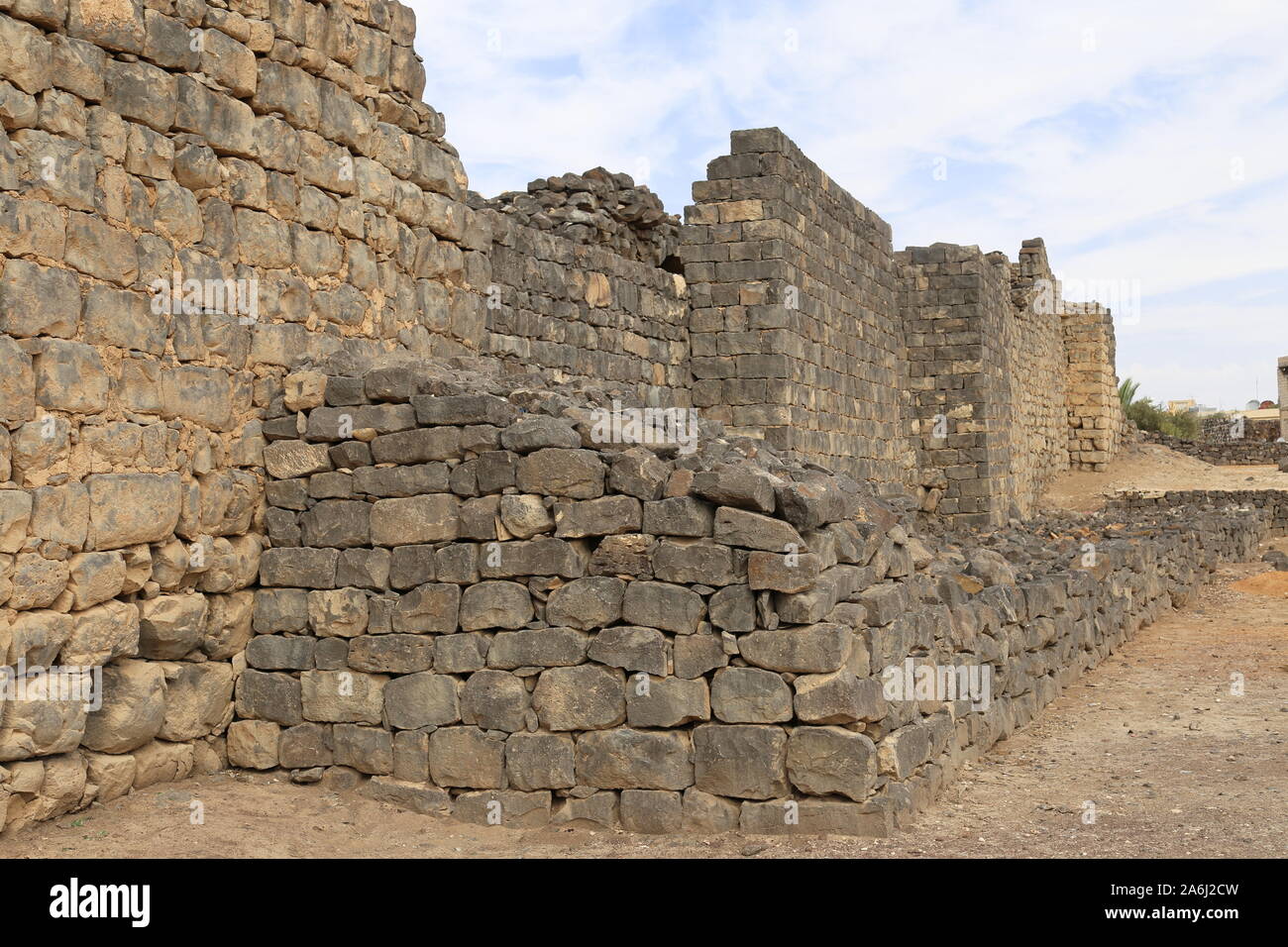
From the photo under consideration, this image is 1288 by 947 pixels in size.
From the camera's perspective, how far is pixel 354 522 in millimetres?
6078

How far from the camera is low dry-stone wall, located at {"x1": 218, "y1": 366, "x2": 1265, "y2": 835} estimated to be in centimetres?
535

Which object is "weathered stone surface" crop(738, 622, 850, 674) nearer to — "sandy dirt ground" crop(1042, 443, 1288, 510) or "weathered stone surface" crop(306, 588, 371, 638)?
"weathered stone surface" crop(306, 588, 371, 638)

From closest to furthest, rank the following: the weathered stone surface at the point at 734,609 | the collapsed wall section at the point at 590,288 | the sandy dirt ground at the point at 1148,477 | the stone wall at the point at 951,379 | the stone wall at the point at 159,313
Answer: the stone wall at the point at 159,313, the weathered stone surface at the point at 734,609, the collapsed wall section at the point at 590,288, the stone wall at the point at 951,379, the sandy dirt ground at the point at 1148,477

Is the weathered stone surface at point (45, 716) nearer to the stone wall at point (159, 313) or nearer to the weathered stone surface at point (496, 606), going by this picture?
the stone wall at point (159, 313)

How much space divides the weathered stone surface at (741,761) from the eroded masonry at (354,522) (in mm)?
13

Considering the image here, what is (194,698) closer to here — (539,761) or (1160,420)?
(539,761)

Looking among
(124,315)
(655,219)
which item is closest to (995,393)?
(655,219)

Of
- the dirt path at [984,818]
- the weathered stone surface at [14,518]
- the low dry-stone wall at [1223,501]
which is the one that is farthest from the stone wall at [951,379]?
the weathered stone surface at [14,518]

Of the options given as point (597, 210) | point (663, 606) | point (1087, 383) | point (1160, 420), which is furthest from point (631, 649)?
point (1160, 420)

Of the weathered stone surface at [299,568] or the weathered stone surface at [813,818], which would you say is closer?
the weathered stone surface at [813,818]

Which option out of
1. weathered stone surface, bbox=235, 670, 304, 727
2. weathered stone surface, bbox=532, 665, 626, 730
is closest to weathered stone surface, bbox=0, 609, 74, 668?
weathered stone surface, bbox=235, 670, 304, 727

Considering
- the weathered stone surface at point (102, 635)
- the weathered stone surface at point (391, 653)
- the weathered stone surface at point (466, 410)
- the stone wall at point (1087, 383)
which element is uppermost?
the stone wall at point (1087, 383)

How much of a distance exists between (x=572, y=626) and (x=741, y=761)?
939 millimetres

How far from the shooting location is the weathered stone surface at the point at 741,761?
5.33 m
